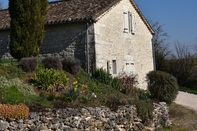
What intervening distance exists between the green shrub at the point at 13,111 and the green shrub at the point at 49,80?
3019 mm

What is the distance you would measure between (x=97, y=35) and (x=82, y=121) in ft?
25.8

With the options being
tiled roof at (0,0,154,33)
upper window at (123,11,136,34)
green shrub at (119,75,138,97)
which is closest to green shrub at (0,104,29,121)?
green shrub at (119,75,138,97)

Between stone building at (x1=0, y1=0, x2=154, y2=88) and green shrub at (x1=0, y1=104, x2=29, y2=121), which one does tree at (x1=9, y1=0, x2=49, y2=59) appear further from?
green shrub at (x1=0, y1=104, x2=29, y2=121)

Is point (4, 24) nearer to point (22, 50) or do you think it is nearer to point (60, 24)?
point (60, 24)

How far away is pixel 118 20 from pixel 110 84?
5.70 m

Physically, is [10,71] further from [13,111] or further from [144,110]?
[144,110]

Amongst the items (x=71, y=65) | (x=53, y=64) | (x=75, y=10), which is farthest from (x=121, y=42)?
(x=53, y=64)

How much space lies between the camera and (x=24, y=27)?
13977mm

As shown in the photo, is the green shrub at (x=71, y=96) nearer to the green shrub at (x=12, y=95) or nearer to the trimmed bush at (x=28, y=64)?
the green shrub at (x=12, y=95)

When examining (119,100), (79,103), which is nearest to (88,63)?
(119,100)

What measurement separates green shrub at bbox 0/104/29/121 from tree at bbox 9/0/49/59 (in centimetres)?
610

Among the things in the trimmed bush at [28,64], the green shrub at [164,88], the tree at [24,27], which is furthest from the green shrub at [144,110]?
the tree at [24,27]

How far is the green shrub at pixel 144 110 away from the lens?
466 inches

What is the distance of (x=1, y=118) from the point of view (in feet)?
25.6
